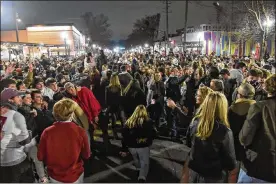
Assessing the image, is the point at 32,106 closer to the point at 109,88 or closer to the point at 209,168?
the point at 109,88

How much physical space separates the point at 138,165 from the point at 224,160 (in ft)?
8.39

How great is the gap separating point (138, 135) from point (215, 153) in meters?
2.16

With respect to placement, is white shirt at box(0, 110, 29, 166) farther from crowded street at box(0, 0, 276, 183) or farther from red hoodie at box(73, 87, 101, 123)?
red hoodie at box(73, 87, 101, 123)

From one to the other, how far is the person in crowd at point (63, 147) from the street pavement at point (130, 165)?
2254mm

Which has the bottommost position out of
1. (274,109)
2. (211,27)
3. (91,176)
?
(91,176)

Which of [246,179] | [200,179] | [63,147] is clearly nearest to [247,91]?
[246,179]

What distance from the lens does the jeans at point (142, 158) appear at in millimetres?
5147

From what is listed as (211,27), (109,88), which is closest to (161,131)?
(109,88)

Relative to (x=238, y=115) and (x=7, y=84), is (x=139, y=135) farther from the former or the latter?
(x=7, y=84)

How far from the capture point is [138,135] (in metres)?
5.08

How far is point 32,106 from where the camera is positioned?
15.8 ft

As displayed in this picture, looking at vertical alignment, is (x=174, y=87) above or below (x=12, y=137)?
above

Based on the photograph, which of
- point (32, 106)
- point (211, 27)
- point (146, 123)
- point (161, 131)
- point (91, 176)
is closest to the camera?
point (32, 106)

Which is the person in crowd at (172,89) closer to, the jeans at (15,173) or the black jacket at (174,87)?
the black jacket at (174,87)
